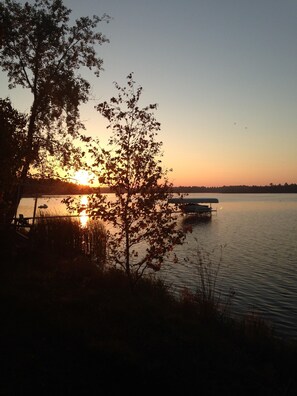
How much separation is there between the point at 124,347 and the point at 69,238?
52.1 ft

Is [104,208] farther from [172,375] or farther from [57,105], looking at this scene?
[57,105]

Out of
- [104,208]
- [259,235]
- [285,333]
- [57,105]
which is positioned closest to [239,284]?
[285,333]

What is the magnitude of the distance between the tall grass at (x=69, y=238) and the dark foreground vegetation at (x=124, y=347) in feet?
28.9

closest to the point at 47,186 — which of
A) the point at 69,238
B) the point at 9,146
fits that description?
the point at 69,238

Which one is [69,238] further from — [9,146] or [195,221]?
[195,221]

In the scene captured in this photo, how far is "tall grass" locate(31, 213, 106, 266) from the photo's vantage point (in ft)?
74.5

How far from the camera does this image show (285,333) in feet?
46.5

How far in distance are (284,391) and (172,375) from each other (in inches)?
105

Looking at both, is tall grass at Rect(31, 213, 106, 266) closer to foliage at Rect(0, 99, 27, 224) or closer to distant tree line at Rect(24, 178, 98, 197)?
distant tree line at Rect(24, 178, 98, 197)

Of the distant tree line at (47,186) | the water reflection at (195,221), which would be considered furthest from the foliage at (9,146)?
the water reflection at (195,221)

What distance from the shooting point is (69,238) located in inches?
930

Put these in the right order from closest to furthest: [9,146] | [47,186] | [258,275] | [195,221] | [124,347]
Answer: [124,347] < [9,146] < [47,186] < [258,275] < [195,221]

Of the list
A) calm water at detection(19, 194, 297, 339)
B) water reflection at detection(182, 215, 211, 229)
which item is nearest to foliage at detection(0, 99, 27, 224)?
calm water at detection(19, 194, 297, 339)

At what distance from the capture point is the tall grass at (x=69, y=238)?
22.7m
